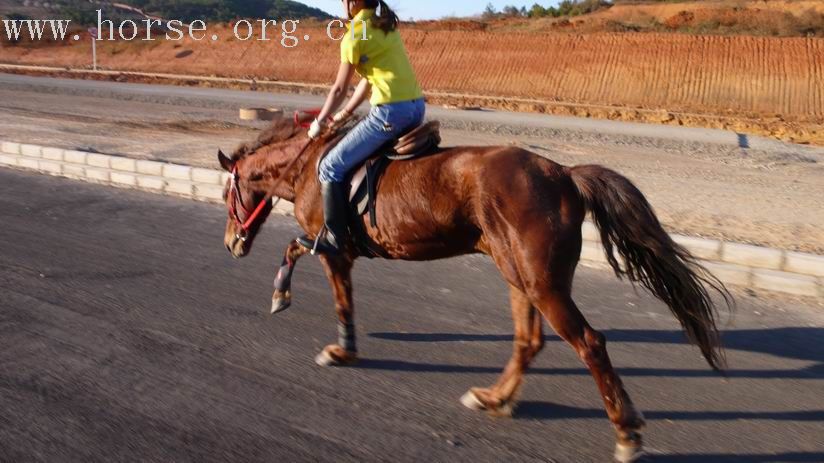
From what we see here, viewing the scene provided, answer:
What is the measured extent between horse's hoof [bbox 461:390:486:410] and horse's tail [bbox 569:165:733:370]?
112cm

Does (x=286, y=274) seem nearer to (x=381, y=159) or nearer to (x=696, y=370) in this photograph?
(x=381, y=159)

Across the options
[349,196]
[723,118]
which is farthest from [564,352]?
[723,118]

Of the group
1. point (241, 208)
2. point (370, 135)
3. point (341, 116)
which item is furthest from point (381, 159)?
point (241, 208)

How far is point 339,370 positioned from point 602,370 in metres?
1.89

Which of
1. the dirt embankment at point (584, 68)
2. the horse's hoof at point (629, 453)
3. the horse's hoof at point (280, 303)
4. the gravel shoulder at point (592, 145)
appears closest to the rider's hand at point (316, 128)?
the horse's hoof at point (280, 303)

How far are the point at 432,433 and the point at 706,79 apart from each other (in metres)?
37.4

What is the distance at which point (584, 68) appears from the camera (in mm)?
41562

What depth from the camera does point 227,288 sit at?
7.09 m

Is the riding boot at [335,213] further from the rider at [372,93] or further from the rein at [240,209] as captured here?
the rein at [240,209]

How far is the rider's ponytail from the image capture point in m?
5.00

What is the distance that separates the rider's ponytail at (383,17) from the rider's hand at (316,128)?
2.57ft

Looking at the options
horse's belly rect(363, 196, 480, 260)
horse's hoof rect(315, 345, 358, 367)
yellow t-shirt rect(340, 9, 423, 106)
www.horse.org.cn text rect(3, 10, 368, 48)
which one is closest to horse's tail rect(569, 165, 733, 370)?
horse's belly rect(363, 196, 480, 260)

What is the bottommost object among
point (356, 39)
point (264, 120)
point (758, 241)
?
point (264, 120)

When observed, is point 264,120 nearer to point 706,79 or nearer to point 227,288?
point 227,288
